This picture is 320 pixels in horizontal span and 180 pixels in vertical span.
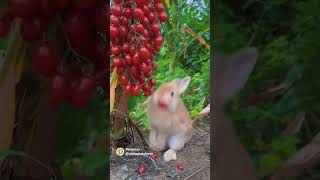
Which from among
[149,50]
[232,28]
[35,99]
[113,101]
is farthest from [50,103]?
[232,28]

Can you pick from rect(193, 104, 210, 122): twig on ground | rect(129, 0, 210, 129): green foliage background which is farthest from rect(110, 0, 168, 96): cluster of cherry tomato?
rect(193, 104, 210, 122): twig on ground

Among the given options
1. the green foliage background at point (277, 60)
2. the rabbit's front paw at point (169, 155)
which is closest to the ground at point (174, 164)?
the rabbit's front paw at point (169, 155)

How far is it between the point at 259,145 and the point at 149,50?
396 millimetres

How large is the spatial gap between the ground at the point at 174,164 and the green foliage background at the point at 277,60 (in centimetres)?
16

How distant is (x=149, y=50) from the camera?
138 centimetres

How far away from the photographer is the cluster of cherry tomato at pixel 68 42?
1.38m

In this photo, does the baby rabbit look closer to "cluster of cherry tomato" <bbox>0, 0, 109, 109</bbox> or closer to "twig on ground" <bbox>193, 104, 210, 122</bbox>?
"twig on ground" <bbox>193, 104, 210, 122</bbox>

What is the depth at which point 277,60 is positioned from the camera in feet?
4.85

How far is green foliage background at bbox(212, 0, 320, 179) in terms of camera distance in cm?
146

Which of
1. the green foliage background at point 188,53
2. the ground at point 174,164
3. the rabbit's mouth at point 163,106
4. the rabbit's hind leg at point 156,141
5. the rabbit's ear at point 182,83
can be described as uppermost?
the green foliage background at point 188,53

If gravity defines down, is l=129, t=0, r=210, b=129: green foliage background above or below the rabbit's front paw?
above

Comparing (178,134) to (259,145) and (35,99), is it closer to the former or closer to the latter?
(259,145)

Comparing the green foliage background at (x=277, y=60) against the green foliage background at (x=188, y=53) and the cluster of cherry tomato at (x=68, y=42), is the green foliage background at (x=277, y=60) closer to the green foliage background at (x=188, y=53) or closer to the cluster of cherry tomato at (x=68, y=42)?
the green foliage background at (x=188, y=53)

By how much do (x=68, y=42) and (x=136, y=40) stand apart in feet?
0.57
